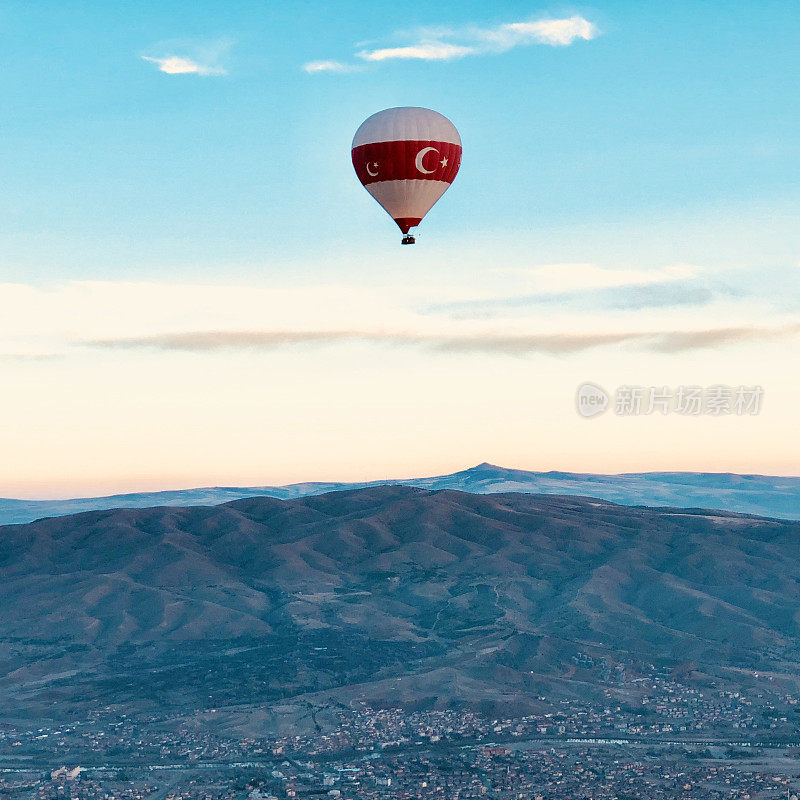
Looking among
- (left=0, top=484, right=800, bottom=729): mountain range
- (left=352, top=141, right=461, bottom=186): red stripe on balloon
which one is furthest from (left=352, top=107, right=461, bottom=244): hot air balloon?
(left=0, top=484, right=800, bottom=729): mountain range

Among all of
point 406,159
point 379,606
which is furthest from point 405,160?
point 379,606

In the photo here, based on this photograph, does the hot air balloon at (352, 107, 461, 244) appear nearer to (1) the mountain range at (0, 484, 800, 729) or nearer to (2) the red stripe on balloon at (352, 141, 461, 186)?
(2) the red stripe on balloon at (352, 141, 461, 186)

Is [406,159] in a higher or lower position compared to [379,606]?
higher

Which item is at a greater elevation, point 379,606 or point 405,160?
point 405,160

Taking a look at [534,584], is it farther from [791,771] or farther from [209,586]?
[791,771]

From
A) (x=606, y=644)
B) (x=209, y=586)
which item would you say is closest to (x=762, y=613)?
(x=606, y=644)

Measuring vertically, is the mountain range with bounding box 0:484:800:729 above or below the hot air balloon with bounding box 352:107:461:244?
below

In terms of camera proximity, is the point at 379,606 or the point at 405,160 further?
the point at 379,606

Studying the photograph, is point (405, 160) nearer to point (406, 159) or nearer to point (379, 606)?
point (406, 159)
